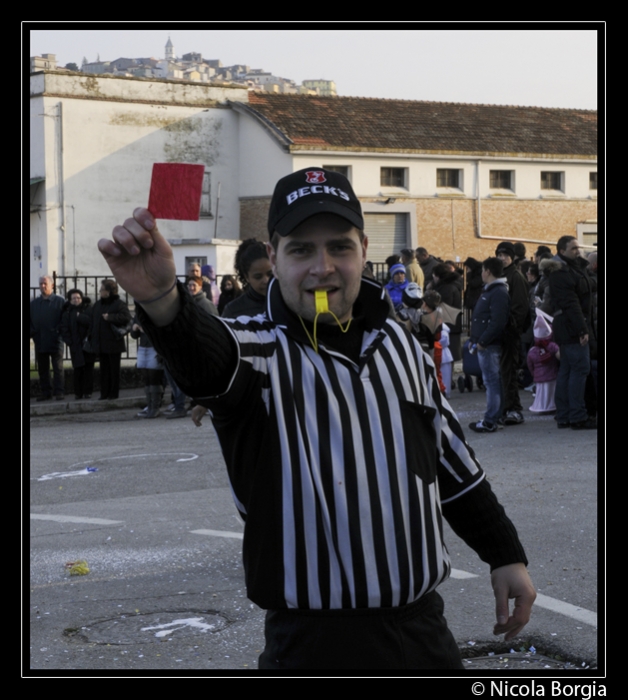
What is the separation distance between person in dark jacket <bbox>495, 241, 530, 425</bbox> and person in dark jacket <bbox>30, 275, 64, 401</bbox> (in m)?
8.13

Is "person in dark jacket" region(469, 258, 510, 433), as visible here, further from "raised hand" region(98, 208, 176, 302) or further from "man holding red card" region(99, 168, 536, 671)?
"raised hand" region(98, 208, 176, 302)

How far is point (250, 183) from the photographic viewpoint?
42.0 metres

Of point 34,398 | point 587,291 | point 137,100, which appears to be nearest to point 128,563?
point 587,291

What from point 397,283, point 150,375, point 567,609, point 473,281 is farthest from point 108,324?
point 567,609

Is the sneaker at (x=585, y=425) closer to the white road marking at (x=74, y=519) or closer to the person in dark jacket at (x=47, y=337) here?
the white road marking at (x=74, y=519)

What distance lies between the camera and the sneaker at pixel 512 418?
13312 mm

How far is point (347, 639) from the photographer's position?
2.72 m

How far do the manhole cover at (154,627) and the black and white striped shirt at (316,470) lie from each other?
3105mm

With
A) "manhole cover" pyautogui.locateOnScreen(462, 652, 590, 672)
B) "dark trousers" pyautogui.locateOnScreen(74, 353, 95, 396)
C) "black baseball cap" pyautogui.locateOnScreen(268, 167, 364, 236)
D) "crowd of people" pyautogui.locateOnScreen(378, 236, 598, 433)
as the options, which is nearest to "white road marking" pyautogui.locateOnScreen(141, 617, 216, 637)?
"manhole cover" pyautogui.locateOnScreen(462, 652, 590, 672)

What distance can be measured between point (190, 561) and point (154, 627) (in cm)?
137

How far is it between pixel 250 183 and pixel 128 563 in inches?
1408

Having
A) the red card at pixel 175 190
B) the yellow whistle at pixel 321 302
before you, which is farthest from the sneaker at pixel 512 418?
the red card at pixel 175 190

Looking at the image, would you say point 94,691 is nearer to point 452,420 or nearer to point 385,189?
point 452,420
